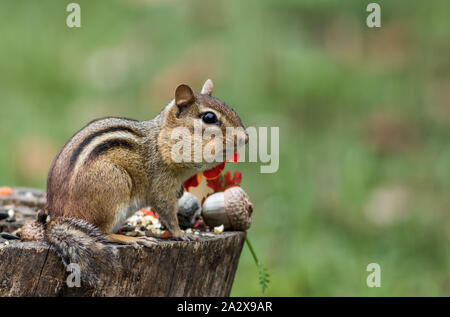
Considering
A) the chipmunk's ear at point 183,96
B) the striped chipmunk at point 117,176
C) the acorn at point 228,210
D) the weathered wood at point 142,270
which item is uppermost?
the chipmunk's ear at point 183,96

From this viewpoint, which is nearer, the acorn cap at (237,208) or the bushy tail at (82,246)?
the bushy tail at (82,246)

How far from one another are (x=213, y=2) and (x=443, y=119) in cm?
248

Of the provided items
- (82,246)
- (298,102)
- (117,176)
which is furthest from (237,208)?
(298,102)

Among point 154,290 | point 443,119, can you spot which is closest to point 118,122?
point 154,290

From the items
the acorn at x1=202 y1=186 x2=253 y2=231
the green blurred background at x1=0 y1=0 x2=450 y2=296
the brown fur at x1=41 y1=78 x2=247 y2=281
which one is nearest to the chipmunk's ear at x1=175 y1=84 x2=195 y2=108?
the brown fur at x1=41 y1=78 x2=247 y2=281

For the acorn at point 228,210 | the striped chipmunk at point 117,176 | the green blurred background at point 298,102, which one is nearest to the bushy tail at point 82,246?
the striped chipmunk at point 117,176

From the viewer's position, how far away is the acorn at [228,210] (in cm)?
284

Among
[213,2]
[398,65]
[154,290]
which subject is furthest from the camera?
[213,2]

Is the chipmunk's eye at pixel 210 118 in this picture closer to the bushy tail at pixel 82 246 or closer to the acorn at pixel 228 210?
the acorn at pixel 228 210

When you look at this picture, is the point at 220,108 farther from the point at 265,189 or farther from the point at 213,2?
the point at 213,2

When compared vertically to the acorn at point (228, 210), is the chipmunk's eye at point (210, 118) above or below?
above

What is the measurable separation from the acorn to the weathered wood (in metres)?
0.06

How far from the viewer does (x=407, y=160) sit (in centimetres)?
531

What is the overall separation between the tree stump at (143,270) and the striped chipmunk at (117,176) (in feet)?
0.17
